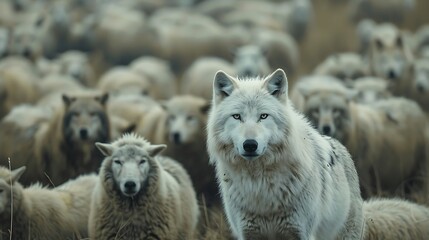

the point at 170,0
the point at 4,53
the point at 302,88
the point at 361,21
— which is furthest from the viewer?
the point at 170,0

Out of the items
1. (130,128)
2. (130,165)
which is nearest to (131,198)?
(130,165)

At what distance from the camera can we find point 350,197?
8.14 metres

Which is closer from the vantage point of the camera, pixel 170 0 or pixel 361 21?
pixel 361 21

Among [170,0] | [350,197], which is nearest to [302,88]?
[350,197]

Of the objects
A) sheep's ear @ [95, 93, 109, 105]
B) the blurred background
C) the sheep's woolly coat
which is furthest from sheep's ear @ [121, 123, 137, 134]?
the sheep's woolly coat

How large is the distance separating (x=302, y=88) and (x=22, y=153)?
136 inches

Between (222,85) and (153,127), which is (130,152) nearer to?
(222,85)

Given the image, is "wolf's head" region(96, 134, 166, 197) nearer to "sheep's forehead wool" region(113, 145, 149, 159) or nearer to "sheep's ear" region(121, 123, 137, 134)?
"sheep's forehead wool" region(113, 145, 149, 159)

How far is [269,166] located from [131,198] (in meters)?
2.45

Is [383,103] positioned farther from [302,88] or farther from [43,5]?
[43,5]

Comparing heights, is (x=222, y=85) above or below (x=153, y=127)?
above

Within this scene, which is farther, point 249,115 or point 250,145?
point 249,115

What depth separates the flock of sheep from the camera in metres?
9.71

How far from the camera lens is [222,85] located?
774cm
